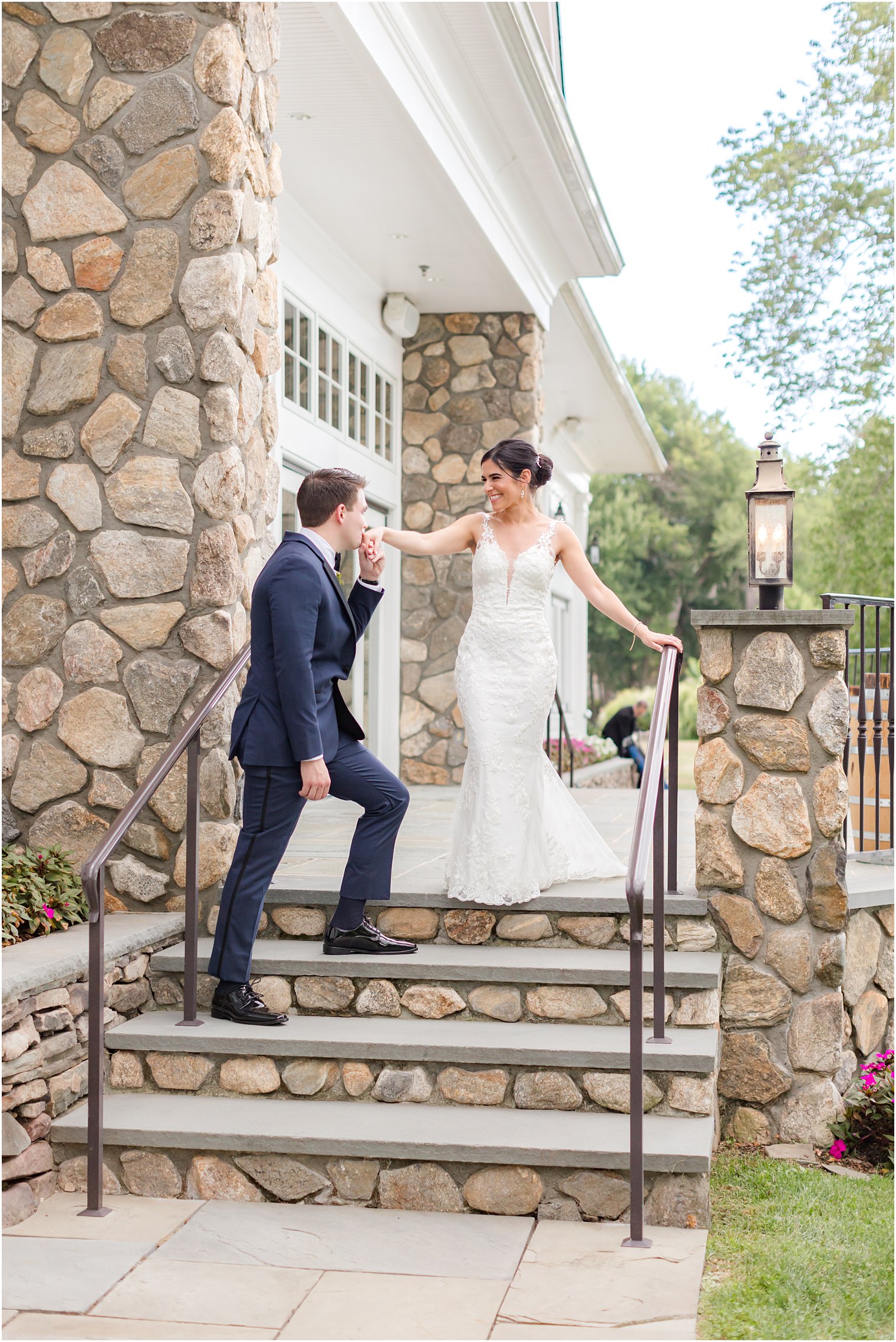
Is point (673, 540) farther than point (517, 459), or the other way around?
point (673, 540)

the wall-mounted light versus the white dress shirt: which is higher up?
the wall-mounted light

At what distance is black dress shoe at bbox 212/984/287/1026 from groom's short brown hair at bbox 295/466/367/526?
5.23 ft

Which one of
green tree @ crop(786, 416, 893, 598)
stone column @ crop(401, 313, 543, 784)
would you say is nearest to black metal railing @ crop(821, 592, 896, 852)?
stone column @ crop(401, 313, 543, 784)

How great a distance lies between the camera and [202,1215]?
3678 millimetres

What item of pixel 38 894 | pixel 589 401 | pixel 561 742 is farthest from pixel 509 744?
pixel 589 401

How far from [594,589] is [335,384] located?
3983 mm

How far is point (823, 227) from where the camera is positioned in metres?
15.8

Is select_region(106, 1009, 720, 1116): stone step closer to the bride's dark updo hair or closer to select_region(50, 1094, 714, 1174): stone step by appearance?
select_region(50, 1094, 714, 1174): stone step

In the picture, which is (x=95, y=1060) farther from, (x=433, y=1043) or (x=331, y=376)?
(x=331, y=376)

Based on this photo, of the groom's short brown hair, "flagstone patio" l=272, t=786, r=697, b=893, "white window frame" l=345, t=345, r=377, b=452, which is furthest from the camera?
"white window frame" l=345, t=345, r=377, b=452

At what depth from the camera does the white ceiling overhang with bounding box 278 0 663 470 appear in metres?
5.97

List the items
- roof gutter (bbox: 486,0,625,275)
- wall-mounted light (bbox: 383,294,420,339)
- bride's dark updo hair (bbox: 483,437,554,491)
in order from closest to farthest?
1. bride's dark updo hair (bbox: 483,437,554,491)
2. roof gutter (bbox: 486,0,625,275)
3. wall-mounted light (bbox: 383,294,420,339)

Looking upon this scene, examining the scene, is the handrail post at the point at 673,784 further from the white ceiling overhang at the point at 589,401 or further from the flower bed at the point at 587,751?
the flower bed at the point at 587,751

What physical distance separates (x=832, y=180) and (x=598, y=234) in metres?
8.00
